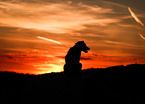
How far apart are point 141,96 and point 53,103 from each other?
6.17m

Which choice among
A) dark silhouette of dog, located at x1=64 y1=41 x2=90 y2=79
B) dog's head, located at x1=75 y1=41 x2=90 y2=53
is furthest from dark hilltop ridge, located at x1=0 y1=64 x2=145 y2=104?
dog's head, located at x1=75 y1=41 x2=90 y2=53

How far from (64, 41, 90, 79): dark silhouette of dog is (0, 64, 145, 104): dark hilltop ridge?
686 mm

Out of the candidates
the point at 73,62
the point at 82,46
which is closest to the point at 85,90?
the point at 73,62

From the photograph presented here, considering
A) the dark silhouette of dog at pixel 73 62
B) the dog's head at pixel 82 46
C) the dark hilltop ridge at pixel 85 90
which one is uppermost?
the dog's head at pixel 82 46

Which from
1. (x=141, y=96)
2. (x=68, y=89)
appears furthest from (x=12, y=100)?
(x=141, y=96)

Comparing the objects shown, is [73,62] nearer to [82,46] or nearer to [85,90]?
[82,46]

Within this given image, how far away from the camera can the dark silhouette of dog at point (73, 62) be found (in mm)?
17125

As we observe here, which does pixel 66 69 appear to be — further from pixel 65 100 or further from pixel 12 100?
pixel 12 100

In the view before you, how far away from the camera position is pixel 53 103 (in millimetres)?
14969

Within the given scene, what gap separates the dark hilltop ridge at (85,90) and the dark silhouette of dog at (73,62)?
0.69 m

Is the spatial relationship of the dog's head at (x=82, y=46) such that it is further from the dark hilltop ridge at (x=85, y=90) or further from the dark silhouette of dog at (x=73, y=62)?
the dark hilltop ridge at (x=85, y=90)

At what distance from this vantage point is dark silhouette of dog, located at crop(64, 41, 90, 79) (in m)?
17.1

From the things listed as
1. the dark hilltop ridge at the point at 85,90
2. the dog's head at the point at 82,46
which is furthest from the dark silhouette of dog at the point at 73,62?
the dark hilltop ridge at the point at 85,90

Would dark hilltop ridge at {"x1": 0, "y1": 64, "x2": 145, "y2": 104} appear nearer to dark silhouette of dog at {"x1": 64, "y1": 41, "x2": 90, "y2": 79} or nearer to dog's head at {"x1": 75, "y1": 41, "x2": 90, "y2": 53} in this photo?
dark silhouette of dog at {"x1": 64, "y1": 41, "x2": 90, "y2": 79}
